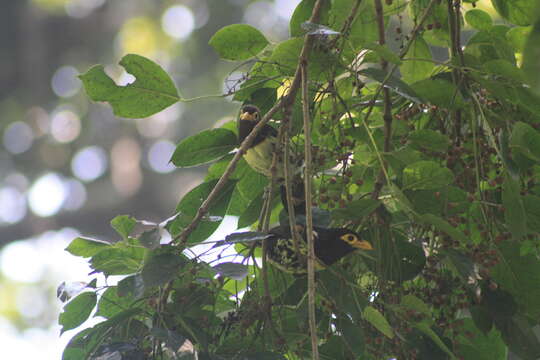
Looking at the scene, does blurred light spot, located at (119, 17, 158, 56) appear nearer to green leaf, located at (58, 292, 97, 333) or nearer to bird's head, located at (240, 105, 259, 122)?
bird's head, located at (240, 105, 259, 122)

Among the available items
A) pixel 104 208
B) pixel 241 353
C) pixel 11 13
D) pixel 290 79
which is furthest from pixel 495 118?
pixel 11 13

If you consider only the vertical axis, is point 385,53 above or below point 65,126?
above

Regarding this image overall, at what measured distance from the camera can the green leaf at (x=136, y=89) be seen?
1467 mm

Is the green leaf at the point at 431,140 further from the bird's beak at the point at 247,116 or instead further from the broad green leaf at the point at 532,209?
the bird's beak at the point at 247,116

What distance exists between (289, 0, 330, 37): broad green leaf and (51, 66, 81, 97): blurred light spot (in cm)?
930

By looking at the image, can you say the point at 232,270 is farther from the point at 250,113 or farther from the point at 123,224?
the point at 250,113

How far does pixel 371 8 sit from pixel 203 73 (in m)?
8.76

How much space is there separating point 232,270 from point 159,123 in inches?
368

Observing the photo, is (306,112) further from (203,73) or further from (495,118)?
(203,73)

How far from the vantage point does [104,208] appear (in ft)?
31.0

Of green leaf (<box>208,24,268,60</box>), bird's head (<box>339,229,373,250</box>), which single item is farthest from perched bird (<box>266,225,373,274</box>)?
green leaf (<box>208,24,268,60</box>)

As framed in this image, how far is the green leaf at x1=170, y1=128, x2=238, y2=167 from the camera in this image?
149 centimetres

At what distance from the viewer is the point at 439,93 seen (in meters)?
1.37

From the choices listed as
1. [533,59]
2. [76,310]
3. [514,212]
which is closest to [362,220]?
[514,212]
